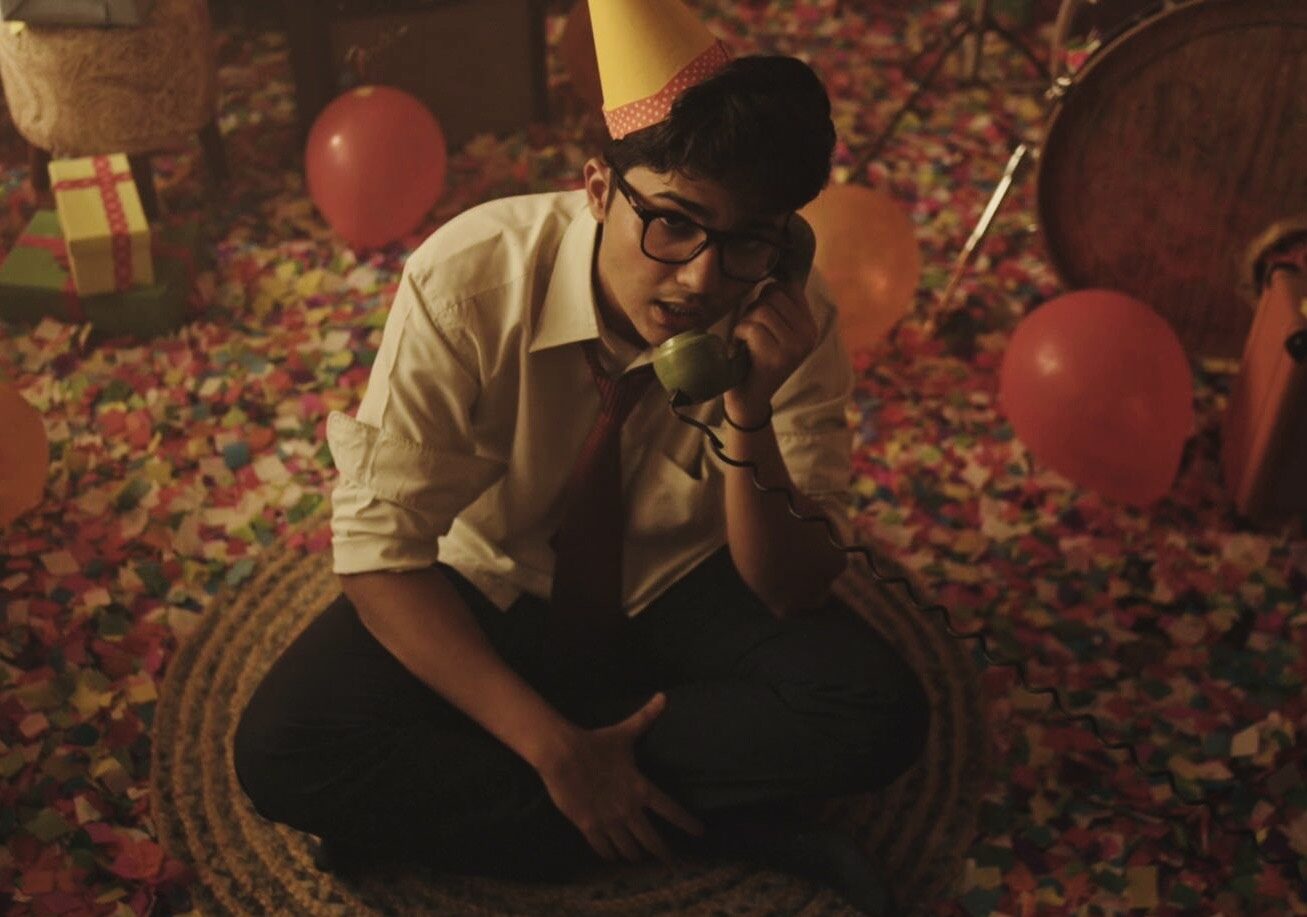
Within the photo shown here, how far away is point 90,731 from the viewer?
77.7 inches

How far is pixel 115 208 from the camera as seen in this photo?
253cm

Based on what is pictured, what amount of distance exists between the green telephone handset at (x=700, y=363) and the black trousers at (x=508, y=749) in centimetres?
38

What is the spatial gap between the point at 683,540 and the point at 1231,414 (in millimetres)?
1115

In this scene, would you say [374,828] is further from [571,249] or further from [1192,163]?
[1192,163]

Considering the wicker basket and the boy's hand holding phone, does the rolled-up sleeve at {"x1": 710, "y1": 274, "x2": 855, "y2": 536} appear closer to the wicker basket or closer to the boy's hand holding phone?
the boy's hand holding phone

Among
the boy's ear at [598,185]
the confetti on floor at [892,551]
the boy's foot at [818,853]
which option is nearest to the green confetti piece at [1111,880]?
the confetti on floor at [892,551]

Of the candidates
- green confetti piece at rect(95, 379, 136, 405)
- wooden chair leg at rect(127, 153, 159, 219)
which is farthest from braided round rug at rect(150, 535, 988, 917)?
wooden chair leg at rect(127, 153, 159, 219)

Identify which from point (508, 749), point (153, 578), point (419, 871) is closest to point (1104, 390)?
point (508, 749)

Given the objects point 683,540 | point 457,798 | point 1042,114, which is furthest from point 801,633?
point 1042,114

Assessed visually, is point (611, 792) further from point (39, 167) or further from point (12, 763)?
point (39, 167)

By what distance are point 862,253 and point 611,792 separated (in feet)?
3.68

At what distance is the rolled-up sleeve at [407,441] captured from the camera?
154cm

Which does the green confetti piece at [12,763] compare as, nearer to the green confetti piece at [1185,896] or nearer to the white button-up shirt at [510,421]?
the white button-up shirt at [510,421]

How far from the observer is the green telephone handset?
4.83ft
